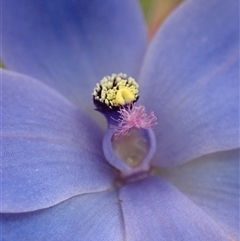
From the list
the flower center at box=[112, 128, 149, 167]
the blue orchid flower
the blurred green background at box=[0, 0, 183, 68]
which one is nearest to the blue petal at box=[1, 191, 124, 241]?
the blue orchid flower

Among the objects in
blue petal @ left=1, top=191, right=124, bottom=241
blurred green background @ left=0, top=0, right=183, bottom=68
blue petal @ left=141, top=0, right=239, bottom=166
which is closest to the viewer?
blue petal @ left=1, top=191, right=124, bottom=241

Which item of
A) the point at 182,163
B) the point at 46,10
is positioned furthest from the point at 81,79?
the point at 182,163

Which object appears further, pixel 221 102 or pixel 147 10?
pixel 147 10

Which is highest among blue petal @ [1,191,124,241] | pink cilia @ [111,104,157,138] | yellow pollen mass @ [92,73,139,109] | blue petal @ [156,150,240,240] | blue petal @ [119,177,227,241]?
yellow pollen mass @ [92,73,139,109]

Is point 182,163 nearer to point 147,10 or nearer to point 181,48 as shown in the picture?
point 181,48

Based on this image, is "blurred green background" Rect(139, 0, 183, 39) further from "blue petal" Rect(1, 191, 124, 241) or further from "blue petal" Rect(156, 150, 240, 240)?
"blue petal" Rect(1, 191, 124, 241)

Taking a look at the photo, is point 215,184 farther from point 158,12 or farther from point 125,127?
point 158,12
